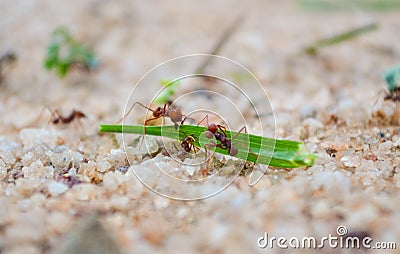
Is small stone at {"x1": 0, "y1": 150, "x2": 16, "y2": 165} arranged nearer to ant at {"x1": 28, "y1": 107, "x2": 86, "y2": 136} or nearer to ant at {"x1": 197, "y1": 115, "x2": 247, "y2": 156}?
ant at {"x1": 28, "y1": 107, "x2": 86, "y2": 136}

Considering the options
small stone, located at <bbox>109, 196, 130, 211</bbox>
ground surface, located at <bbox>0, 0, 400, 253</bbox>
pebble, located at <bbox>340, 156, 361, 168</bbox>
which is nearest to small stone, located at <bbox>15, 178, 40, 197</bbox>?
ground surface, located at <bbox>0, 0, 400, 253</bbox>

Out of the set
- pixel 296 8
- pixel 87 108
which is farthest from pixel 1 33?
pixel 296 8

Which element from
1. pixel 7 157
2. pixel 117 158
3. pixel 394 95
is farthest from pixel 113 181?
pixel 394 95

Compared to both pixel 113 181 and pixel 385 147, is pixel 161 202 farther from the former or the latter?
pixel 385 147

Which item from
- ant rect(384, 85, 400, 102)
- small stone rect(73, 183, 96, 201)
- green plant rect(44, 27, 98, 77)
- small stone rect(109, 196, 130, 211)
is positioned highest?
green plant rect(44, 27, 98, 77)

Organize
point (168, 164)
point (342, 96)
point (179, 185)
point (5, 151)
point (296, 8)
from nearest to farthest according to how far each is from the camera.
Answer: point (179, 185) < point (168, 164) < point (5, 151) < point (342, 96) < point (296, 8)

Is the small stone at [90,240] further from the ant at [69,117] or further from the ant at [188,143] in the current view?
the ant at [69,117]

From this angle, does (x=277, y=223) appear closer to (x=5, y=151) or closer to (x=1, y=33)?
(x=5, y=151)
